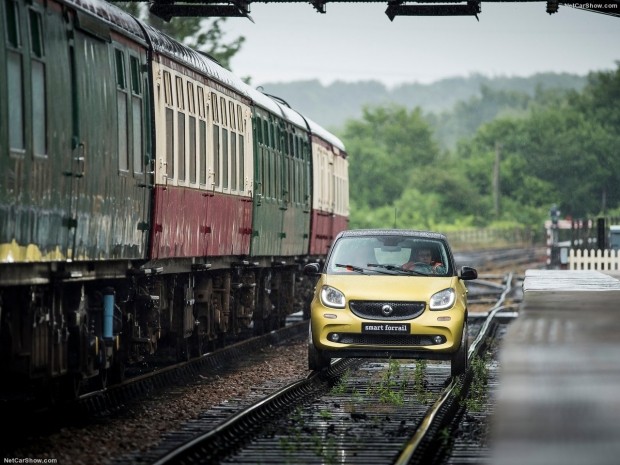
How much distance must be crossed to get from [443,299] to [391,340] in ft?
2.58

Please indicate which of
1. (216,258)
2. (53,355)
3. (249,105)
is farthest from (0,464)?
(249,105)

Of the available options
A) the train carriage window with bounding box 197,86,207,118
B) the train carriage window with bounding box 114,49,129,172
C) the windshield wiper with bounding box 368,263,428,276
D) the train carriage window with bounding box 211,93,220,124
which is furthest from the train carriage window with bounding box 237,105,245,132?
the train carriage window with bounding box 114,49,129,172

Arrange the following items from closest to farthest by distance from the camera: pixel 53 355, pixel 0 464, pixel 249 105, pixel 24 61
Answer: pixel 0 464 < pixel 24 61 < pixel 53 355 < pixel 249 105

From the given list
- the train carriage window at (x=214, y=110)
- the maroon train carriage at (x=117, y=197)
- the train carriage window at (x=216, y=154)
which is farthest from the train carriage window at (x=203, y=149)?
the train carriage window at (x=214, y=110)

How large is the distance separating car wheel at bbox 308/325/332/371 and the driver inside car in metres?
1.44

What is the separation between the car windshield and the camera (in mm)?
18969

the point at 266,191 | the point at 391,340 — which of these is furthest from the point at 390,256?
the point at 266,191

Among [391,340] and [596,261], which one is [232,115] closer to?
[391,340]

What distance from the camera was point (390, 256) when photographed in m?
19.1

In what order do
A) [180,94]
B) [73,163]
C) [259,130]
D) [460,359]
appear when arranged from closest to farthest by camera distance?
1. [73,163]
2. [460,359]
3. [180,94]
4. [259,130]

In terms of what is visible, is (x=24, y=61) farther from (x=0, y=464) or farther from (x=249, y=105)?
(x=249, y=105)

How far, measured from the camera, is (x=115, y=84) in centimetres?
1509

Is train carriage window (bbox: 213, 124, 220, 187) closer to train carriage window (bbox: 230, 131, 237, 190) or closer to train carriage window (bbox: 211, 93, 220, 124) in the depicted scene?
train carriage window (bbox: 211, 93, 220, 124)

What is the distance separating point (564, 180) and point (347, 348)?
115 metres
